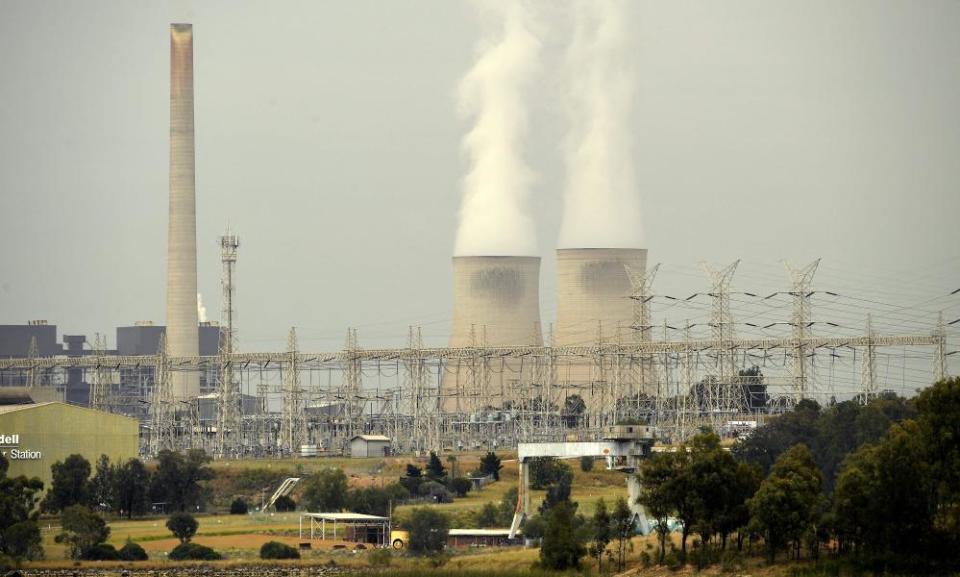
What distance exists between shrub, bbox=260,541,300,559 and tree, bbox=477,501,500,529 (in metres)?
9.62

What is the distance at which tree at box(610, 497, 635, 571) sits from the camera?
167ft

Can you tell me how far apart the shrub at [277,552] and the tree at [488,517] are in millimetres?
9617

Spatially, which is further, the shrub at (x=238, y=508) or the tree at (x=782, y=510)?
the shrub at (x=238, y=508)

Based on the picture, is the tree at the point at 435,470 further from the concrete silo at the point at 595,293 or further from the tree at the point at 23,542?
Answer: the tree at the point at 23,542

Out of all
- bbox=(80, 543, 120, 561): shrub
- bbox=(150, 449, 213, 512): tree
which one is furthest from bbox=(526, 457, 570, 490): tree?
bbox=(80, 543, 120, 561): shrub

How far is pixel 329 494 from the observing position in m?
69.2

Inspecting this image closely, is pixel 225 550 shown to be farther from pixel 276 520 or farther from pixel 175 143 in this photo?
pixel 175 143

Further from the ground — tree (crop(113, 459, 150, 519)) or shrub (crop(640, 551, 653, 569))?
tree (crop(113, 459, 150, 519))

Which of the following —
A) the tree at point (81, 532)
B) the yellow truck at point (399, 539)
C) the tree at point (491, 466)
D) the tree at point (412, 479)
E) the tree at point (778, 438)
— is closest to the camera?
the tree at point (81, 532)

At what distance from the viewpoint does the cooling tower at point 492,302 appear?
99.4m

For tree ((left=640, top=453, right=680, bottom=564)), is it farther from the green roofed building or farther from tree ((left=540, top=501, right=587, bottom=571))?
the green roofed building

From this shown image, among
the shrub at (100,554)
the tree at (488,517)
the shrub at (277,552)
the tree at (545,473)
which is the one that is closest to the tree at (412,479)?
the tree at (545,473)

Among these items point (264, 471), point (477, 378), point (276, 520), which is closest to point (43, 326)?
point (477, 378)

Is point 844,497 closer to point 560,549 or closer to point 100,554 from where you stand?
point 560,549
